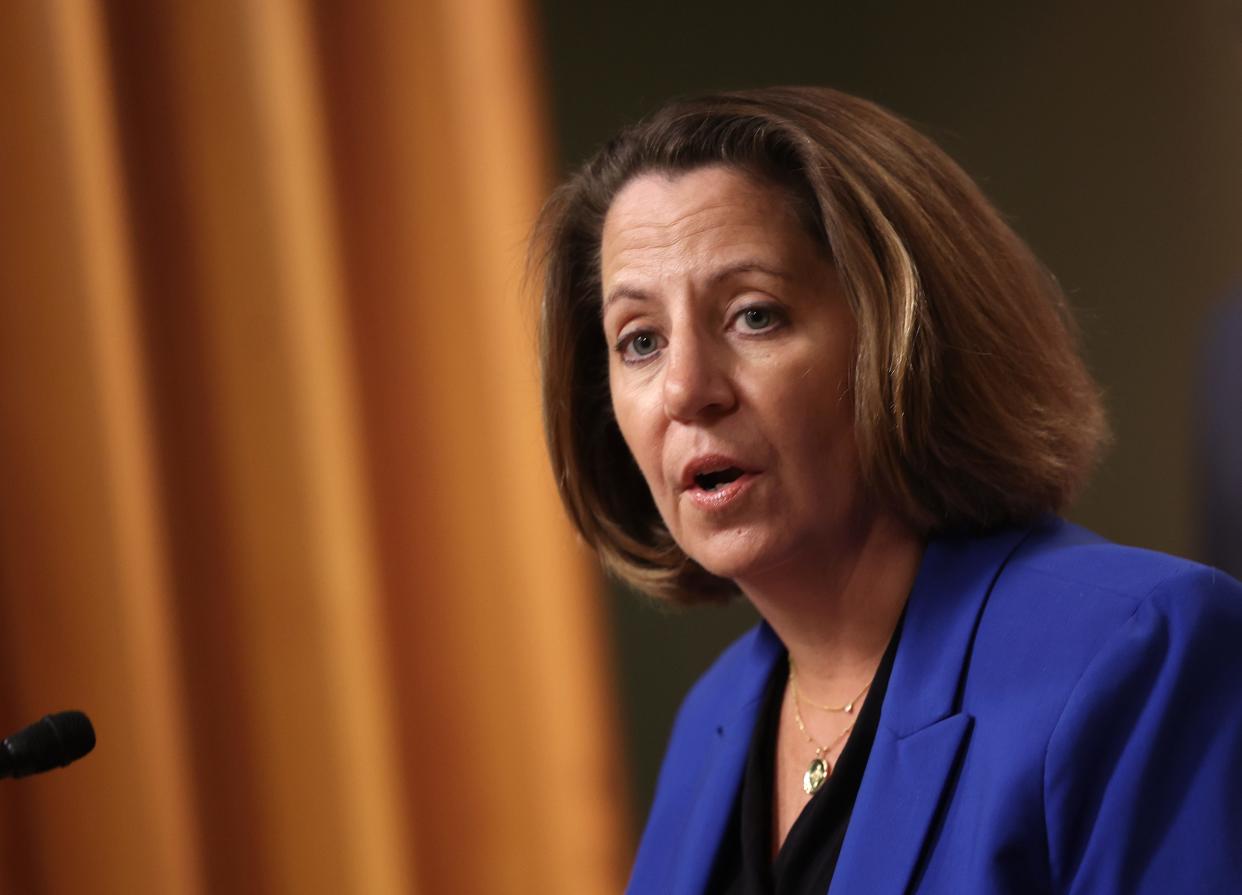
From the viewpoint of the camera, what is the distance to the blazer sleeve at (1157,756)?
1.04 metres

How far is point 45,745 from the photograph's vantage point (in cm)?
104

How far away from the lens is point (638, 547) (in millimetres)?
1795

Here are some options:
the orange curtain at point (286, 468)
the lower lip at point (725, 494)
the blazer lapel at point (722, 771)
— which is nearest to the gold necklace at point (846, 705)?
the blazer lapel at point (722, 771)

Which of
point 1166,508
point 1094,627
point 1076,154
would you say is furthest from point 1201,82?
point 1094,627

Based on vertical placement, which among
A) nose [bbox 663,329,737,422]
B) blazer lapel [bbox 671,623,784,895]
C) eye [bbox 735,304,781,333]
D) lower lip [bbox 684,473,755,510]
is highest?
eye [bbox 735,304,781,333]

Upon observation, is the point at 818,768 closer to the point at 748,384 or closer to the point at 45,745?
the point at 748,384

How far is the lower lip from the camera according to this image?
1374mm

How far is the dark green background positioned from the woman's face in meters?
0.95

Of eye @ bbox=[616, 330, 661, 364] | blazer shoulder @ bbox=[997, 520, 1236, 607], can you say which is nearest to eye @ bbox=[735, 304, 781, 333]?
eye @ bbox=[616, 330, 661, 364]

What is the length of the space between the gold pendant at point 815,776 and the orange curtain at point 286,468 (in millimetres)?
906

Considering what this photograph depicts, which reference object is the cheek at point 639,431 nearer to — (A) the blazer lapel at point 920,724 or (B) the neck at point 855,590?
(B) the neck at point 855,590

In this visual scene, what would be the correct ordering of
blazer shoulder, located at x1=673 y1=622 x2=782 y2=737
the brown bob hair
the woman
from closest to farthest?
the woman, the brown bob hair, blazer shoulder, located at x1=673 y1=622 x2=782 y2=737

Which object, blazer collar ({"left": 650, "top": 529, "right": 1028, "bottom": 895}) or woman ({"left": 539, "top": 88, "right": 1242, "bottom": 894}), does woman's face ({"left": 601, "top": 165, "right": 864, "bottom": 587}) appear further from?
blazer collar ({"left": 650, "top": 529, "right": 1028, "bottom": 895})

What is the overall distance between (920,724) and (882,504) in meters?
0.27
